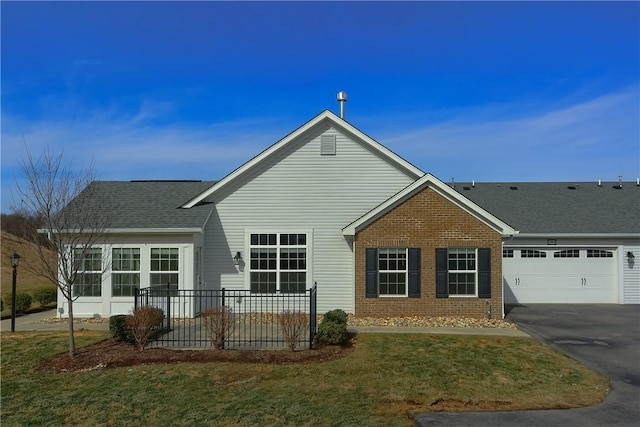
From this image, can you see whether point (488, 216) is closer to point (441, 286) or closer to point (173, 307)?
point (441, 286)

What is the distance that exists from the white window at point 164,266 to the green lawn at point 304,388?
500 centimetres

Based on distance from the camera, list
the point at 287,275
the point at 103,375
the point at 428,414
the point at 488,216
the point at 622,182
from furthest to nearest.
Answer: the point at 622,182
the point at 287,275
the point at 488,216
the point at 103,375
the point at 428,414

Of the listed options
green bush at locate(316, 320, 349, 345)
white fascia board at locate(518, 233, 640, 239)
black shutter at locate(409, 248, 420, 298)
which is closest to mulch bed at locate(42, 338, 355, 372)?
green bush at locate(316, 320, 349, 345)

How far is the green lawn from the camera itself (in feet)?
24.0

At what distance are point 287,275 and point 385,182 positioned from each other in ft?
15.6

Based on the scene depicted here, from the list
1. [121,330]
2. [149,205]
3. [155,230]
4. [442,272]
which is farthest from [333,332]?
[149,205]

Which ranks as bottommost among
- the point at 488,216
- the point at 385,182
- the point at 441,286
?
the point at 441,286

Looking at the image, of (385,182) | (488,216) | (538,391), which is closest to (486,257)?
(488,216)

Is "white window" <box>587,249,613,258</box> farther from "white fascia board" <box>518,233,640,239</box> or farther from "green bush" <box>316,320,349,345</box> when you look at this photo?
"green bush" <box>316,320,349,345</box>

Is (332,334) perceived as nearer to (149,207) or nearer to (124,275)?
(124,275)

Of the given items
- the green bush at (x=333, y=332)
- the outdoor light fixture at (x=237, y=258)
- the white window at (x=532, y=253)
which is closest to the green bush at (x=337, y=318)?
the green bush at (x=333, y=332)

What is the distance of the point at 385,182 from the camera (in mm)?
16875

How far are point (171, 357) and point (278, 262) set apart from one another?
6.76 m

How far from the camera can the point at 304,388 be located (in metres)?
8.45
